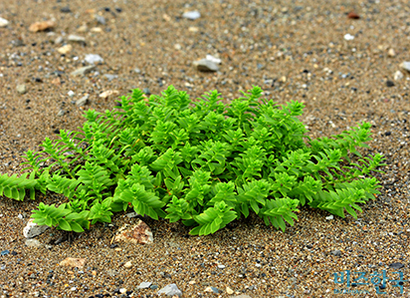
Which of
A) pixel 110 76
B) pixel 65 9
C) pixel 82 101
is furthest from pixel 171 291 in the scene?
pixel 65 9

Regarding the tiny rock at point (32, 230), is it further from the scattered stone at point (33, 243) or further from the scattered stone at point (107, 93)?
the scattered stone at point (107, 93)

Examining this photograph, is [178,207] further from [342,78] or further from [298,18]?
[298,18]

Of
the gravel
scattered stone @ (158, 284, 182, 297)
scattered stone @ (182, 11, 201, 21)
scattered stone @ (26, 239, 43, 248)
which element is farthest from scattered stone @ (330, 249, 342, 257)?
scattered stone @ (182, 11, 201, 21)

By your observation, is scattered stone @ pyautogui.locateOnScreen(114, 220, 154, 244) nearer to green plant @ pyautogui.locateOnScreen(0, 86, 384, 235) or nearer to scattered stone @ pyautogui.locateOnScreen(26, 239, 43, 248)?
green plant @ pyautogui.locateOnScreen(0, 86, 384, 235)

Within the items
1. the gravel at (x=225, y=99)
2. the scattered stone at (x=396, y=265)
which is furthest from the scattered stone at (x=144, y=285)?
the scattered stone at (x=396, y=265)

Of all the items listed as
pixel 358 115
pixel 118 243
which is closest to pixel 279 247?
pixel 118 243

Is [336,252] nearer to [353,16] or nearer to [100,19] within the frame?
[353,16]
